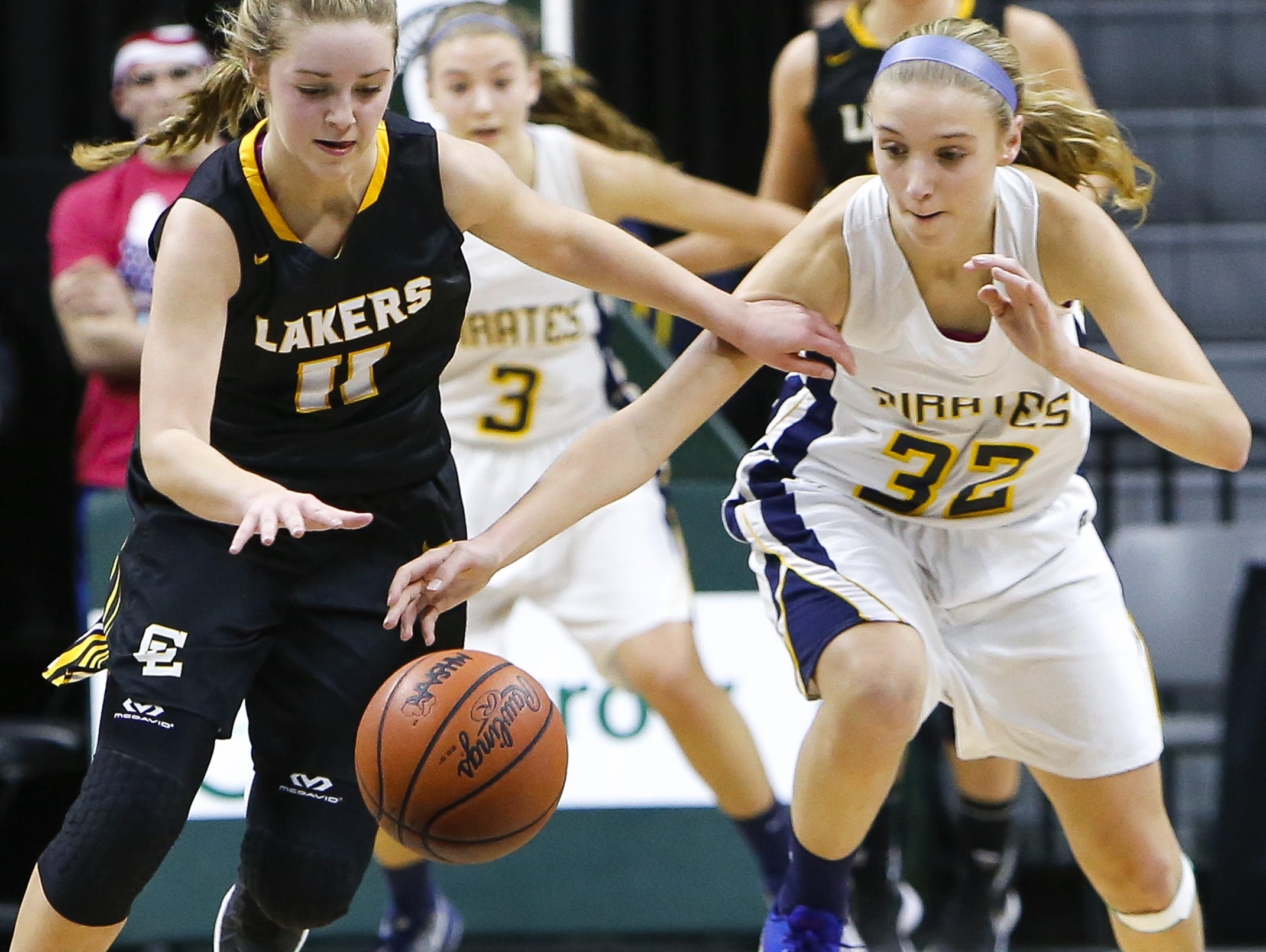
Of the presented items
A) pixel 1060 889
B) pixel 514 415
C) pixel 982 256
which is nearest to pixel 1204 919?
pixel 1060 889

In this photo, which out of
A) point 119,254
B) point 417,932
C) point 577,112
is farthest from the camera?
point 119,254

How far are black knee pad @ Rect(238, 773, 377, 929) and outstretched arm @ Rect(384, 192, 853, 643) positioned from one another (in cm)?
33

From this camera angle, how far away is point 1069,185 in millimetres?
3268

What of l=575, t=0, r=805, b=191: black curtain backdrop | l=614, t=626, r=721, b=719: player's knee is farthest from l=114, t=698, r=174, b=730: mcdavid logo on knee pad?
l=575, t=0, r=805, b=191: black curtain backdrop

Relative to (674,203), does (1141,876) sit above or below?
below

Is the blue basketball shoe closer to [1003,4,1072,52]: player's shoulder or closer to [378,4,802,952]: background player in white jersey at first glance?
[378,4,802,952]: background player in white jersey

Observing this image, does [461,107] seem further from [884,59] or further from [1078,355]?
[1078,355]

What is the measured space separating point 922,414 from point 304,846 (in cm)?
127

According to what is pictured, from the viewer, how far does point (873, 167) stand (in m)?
4.30

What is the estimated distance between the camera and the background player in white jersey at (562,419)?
4250 mm

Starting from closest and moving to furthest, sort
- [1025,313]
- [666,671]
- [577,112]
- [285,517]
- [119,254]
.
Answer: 1. [285,517]
2. [1025,313]
3. [666,671]
4. [577,112]
5. [119,254]

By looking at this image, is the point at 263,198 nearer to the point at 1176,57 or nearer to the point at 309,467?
the point at 309,467

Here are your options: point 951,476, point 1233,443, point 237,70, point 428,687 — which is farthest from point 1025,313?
point 237,70

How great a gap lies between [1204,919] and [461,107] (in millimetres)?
2658
